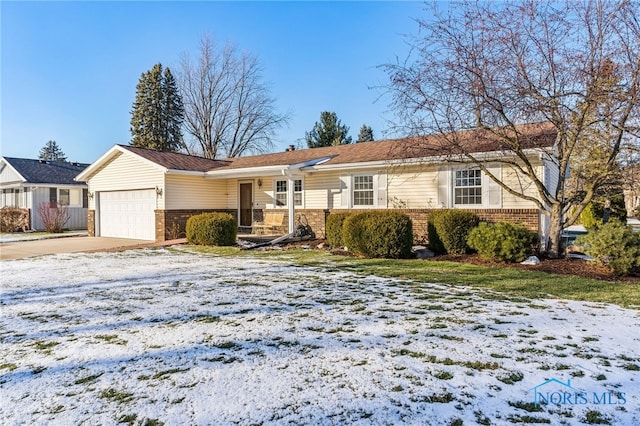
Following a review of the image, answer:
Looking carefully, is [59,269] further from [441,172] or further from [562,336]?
[441,172]

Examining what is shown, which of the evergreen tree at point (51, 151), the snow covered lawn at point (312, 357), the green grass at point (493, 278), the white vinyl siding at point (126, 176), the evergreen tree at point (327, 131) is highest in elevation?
the evergreen tree at point (51, 151)

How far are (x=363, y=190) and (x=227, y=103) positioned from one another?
77.0 feet

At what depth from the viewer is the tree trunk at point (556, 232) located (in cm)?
932

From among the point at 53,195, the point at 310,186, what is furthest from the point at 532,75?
the point at 53,195

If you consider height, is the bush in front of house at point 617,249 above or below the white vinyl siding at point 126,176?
below

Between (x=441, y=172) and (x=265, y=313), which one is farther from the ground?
(x=441, y=172)

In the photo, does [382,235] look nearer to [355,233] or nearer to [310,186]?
[355,233]

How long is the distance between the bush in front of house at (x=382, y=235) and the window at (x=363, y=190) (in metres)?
3.57

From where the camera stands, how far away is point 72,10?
1099 cm

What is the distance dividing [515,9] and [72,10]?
1187 centimetres

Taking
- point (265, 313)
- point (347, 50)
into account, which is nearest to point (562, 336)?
point (265, 313)

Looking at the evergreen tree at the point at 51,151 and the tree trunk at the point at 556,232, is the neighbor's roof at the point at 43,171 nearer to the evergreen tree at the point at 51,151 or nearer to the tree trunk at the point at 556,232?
the tree trunk at the point at 556,232

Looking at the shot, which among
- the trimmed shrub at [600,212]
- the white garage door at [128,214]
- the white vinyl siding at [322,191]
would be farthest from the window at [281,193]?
the trimmed shrub at [600,212]

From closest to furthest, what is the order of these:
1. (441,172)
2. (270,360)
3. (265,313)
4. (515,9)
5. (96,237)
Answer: (270,360)
(265,313)
(515,9)
(441,172)
(96,237)
